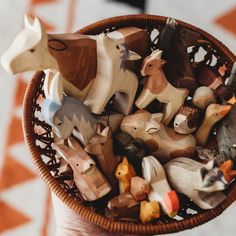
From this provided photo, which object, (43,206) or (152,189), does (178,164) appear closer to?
(152,189)

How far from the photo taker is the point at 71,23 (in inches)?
41.1

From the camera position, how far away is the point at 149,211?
1.57 feet

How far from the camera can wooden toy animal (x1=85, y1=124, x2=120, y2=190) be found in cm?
50

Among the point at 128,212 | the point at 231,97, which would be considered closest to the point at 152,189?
the point at 128,212

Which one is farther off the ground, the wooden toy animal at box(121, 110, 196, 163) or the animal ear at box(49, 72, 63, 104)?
the animal ear at box(49, 72, 63, 104)

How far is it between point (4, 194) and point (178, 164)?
49 cm

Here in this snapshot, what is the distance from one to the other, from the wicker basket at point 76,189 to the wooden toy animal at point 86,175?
0.6 inches

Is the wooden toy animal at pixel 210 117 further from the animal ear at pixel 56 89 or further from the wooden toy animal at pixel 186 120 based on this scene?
the animal ear at pixel 56 89

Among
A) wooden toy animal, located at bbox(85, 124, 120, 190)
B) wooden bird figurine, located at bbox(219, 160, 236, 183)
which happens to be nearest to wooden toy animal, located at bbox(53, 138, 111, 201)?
wooden toy animal, located at bbox(85, 124, 120, 190)

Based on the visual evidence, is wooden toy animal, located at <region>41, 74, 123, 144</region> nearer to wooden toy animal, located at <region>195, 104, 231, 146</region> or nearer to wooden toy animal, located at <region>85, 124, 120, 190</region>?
wooden toy animal, located at <region>85, 124, 120, 190</region>

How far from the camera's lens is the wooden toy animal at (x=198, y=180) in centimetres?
47

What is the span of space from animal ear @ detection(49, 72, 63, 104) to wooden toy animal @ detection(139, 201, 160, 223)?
0.44 feet

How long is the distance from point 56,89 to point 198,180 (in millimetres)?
164

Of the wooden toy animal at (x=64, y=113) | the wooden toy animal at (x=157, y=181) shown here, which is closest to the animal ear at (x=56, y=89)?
the wooden toy animal at (x=64, y=113)
